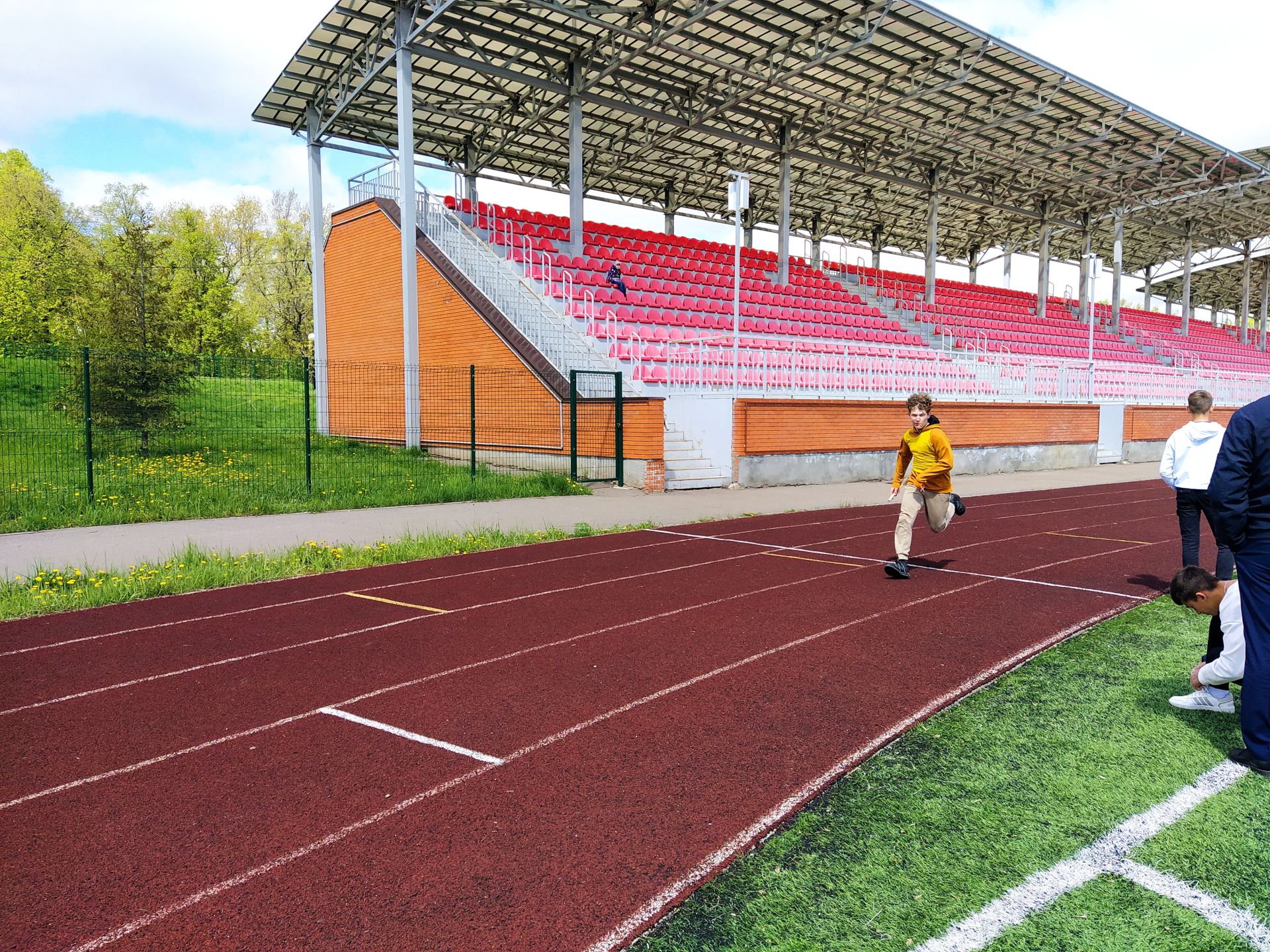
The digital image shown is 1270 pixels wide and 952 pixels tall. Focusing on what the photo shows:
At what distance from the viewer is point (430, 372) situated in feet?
63.7

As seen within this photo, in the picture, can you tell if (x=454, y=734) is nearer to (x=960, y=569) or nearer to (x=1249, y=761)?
(x=1249, y=761)

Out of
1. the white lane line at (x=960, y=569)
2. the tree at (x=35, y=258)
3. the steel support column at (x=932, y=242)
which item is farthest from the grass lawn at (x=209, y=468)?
the tree at (x=35, y=258)

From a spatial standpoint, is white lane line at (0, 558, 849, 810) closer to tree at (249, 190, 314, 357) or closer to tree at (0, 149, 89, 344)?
tree at (0, 149, 89, 344)

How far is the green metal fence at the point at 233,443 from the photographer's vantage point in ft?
41.0

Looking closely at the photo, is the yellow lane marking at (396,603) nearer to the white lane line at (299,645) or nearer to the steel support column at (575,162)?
the white lane line at (299,645)

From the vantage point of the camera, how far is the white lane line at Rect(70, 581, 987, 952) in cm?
277

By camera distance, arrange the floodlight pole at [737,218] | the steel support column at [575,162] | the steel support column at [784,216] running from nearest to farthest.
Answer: the floodlight pole at [737,218] < the steel support column at [575,162] < the steel support column at [784,216]

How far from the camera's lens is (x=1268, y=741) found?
3.74 meters

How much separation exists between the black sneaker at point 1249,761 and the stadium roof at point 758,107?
18460mm

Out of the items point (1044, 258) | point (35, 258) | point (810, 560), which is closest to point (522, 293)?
point (810, 560)

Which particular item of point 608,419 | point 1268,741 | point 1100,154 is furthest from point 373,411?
point 1100,154

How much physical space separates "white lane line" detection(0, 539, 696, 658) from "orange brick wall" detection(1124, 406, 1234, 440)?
78.4 ft

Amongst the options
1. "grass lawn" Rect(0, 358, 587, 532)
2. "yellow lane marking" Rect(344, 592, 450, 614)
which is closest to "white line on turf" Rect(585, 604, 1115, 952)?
"yellow lane marking" Rect(344, 592, 450, 614)

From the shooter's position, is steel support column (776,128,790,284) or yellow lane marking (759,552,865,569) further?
steel support column (776,128,790,284)
